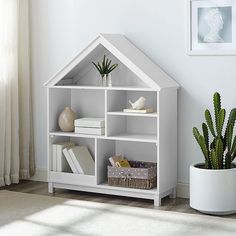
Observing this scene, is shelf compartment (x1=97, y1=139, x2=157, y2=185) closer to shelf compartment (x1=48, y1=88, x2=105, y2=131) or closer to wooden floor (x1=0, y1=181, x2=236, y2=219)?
wooden floor (x1=0, y1=181, x2=236, y2=219)

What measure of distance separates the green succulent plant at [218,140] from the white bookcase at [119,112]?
328 mm

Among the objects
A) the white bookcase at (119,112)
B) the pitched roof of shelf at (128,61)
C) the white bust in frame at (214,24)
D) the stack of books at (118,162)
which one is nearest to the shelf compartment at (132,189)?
the white bookcase at (119,112)

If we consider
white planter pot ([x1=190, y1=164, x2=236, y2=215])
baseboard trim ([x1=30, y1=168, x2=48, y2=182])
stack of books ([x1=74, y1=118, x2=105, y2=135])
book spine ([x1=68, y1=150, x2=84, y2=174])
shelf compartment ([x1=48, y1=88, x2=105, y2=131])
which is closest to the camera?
white planter pot ([x1=190, y1=164, x2=236, y2=215])

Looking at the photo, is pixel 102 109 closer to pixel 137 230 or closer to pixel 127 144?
pixel 127 144

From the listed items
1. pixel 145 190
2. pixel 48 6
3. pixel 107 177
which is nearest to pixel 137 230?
pixel 145 190

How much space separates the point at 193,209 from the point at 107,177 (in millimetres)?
759

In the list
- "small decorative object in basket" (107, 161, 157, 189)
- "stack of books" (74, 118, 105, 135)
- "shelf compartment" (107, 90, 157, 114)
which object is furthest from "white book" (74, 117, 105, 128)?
"small decorative object in basket" (107, 161, 157, 189)

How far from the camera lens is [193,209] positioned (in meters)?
4.05

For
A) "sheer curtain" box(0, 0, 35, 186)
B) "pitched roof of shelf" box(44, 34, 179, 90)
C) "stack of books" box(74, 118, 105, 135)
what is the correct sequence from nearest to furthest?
"pitched roof of shelf" box(44, 34, 179, 90) < "stack of books" box(74, 118, 105, 135) < "sheer curtain" box(0, 0, 35, 186)

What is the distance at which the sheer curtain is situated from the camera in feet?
15.3

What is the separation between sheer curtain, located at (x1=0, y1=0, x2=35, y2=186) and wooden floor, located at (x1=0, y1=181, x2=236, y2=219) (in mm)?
150

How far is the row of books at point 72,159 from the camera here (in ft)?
14.7

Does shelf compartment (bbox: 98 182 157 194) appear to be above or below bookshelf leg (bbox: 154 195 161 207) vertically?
above

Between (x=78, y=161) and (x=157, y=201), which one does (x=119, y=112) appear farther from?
(x=157, y=201)
